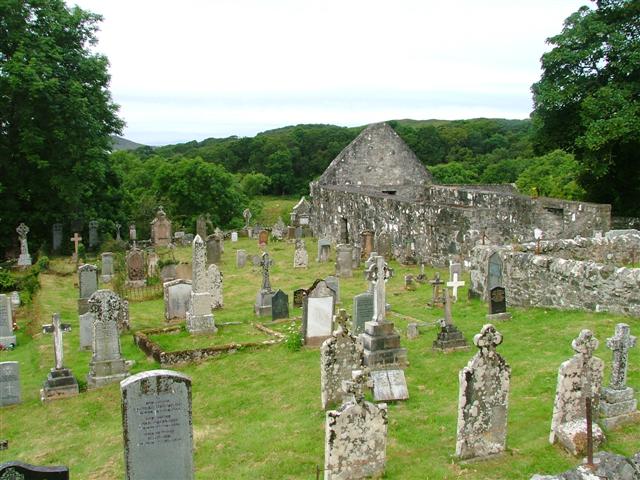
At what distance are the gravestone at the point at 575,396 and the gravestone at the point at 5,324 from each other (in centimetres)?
1374

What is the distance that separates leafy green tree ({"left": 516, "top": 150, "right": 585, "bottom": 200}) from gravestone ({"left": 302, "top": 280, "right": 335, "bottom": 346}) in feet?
81.4

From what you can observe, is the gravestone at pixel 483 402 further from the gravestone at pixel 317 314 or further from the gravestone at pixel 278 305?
the gravestone at pixel 278 305

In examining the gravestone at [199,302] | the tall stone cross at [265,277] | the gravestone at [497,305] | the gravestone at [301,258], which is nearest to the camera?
the gravestone at [497,305]

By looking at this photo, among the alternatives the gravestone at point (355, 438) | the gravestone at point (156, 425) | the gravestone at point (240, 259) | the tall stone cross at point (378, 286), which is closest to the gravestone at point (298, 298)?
the tall stone cross at point (378, 286)

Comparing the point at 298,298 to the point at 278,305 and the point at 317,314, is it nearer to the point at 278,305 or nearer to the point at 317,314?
the point at 278,305

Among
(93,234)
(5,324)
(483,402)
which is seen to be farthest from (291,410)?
(93,234)

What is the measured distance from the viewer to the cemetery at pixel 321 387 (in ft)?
25.2

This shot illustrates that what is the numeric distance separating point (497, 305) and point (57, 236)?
24170 mm

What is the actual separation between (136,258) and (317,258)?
26.5ft

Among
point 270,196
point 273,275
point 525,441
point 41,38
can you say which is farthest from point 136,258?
point 270,196

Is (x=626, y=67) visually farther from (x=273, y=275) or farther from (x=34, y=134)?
(x=34, y=134)

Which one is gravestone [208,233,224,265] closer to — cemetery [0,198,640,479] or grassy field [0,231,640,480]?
cemetery [0,198,640,479]

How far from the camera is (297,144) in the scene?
84.0m

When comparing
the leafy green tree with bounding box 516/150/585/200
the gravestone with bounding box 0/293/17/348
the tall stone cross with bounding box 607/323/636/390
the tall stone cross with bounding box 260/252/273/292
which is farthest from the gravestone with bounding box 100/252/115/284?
the leafy green tree with bounding box 516/150/585/200
